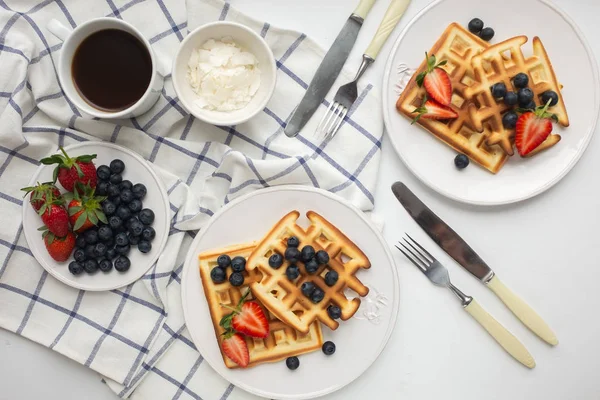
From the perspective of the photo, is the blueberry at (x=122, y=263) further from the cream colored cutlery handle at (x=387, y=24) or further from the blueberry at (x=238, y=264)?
the cream colored cutlery handle at (x=387, y=24)

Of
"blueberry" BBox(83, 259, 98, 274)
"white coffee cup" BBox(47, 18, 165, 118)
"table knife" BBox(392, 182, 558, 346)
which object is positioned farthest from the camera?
"table knife" BBox(392, 182, 558, 346)

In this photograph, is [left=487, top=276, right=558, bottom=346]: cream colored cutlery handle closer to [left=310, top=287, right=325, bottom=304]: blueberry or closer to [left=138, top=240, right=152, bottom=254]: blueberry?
[left=310, top=287, right=325, bottom=304]: blueberry

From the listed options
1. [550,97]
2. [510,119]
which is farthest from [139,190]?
[550,97]

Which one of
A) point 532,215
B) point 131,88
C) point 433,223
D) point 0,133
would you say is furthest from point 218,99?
point 532,215

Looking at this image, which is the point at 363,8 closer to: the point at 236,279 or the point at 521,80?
the point at 521,80

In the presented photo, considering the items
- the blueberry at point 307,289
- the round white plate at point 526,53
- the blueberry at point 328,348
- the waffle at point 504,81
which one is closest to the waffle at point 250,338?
the blueberry at point 328,348

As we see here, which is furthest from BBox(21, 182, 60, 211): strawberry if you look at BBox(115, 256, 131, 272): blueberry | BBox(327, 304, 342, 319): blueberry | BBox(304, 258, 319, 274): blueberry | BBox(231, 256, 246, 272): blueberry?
BBox(327, 304, 342, 319): blueberry

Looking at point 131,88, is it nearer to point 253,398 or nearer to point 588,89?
point 253,398
